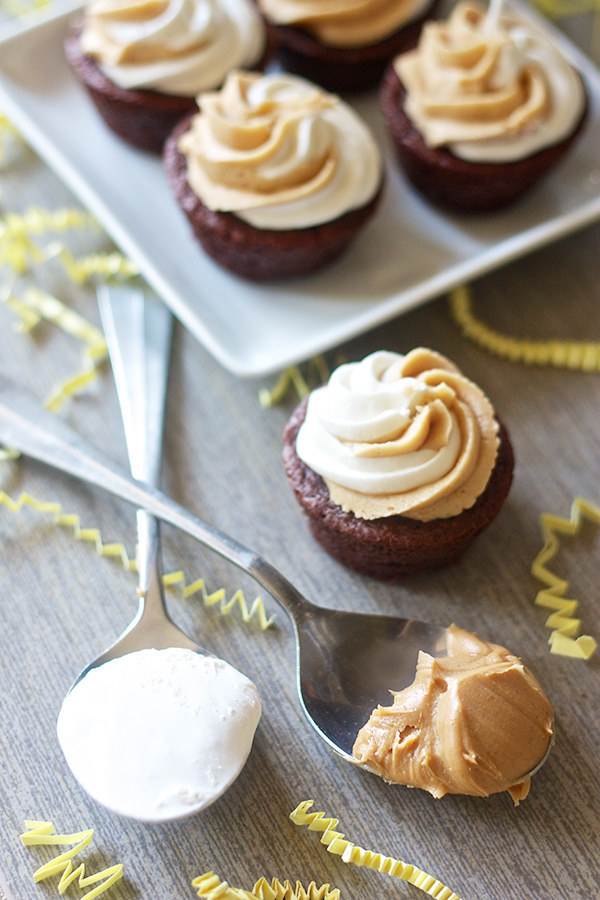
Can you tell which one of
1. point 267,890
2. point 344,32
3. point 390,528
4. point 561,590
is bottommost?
point 561,590

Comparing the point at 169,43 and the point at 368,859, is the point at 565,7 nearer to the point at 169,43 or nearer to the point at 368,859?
the point at 169,43

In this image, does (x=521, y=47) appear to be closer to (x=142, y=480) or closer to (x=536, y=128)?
(x=536, y=128)

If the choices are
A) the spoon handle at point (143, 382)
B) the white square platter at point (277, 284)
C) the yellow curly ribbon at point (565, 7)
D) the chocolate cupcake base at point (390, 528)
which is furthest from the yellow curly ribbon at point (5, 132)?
the yellow curly ribbon at point (565, 7)

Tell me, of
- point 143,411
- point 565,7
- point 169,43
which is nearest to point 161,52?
point 169,43

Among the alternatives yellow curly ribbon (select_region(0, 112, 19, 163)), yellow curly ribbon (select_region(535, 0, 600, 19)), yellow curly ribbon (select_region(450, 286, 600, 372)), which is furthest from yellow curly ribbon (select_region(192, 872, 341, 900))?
yellow curly ribbon (select_region(535, 0, 600, 19))

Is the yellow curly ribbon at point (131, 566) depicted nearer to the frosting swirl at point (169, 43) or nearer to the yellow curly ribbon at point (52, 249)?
the yellow curly ribbon at point (52, 249)

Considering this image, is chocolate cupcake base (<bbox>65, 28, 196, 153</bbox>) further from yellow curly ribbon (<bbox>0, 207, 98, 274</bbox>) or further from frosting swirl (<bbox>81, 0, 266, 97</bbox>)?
yellow curly ribbon (<bbox>0, 207, 98, 274</bbox>)
